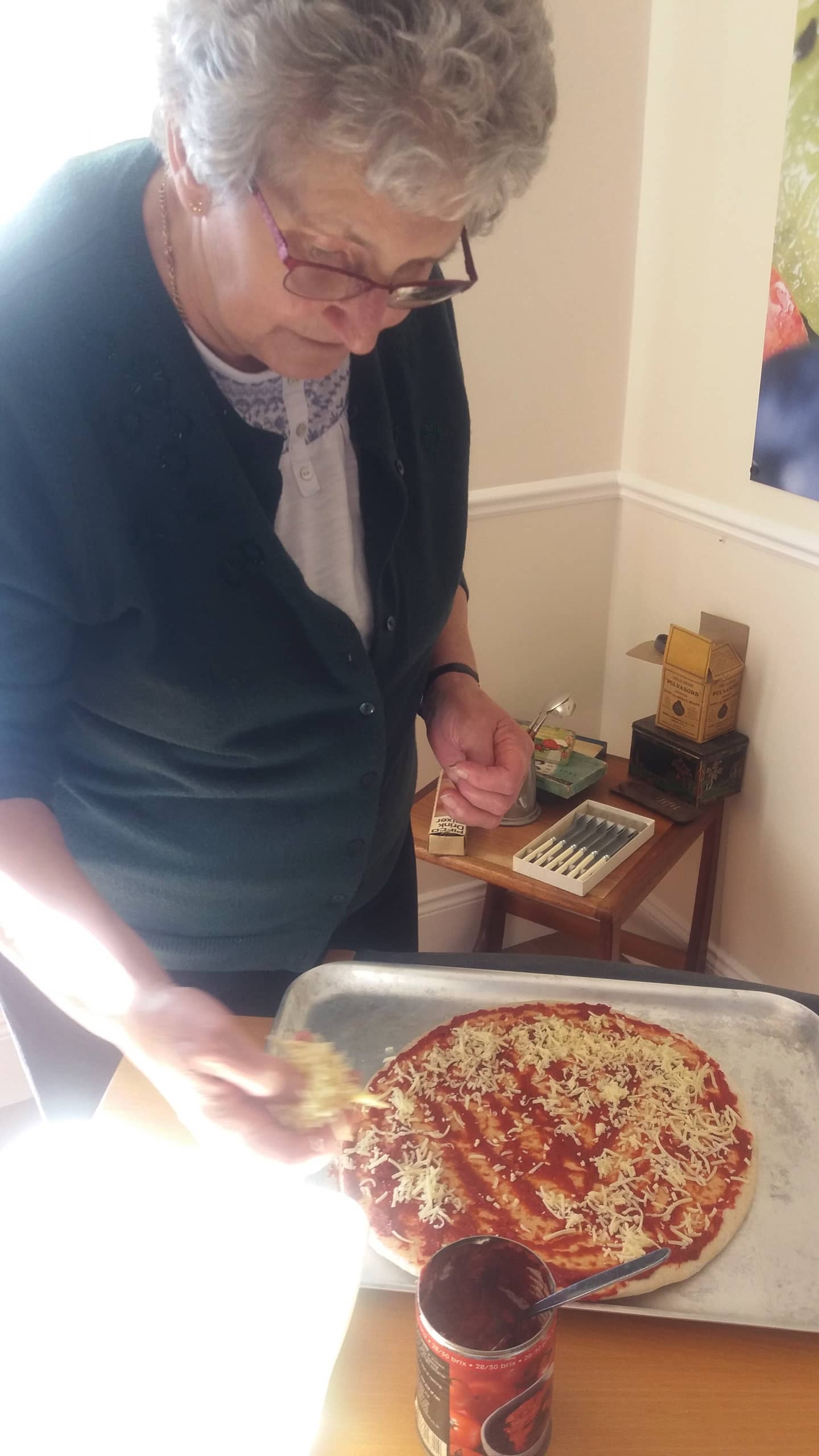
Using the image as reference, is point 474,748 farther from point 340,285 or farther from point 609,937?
point 609,937

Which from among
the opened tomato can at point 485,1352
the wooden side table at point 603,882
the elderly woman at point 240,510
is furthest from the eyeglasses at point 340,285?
the wooden side table at point 603,882

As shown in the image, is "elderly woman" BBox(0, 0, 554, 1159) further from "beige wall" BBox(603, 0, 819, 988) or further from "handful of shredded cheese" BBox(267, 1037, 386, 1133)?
"beige wall" BBox(603, 0, 819, 988)

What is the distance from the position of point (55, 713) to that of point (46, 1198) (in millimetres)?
431

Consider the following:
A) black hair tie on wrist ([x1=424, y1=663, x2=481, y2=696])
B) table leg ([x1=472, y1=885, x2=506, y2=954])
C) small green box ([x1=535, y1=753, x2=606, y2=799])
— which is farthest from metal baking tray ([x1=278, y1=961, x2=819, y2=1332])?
table leg ([x1=472, y1=885, x2=506, y2=954])

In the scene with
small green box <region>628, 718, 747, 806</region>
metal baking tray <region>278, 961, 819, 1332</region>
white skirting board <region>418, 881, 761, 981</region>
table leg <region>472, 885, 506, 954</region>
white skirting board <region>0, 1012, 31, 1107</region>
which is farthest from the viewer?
white skirting board <region>418, 881, 761, 981</region>

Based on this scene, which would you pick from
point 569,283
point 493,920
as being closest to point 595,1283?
point 493,920

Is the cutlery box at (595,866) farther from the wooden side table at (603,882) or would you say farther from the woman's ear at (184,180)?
the woman's ear at (184,180)

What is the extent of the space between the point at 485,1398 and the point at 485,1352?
0.16 feet

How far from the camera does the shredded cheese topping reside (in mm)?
979

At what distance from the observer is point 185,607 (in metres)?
1.01

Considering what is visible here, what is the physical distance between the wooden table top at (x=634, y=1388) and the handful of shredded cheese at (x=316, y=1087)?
0.17 metres

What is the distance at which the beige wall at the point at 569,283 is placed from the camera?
2109 millimetres

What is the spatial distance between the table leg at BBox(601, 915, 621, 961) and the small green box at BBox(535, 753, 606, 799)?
324mm

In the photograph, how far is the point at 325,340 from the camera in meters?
0.92
